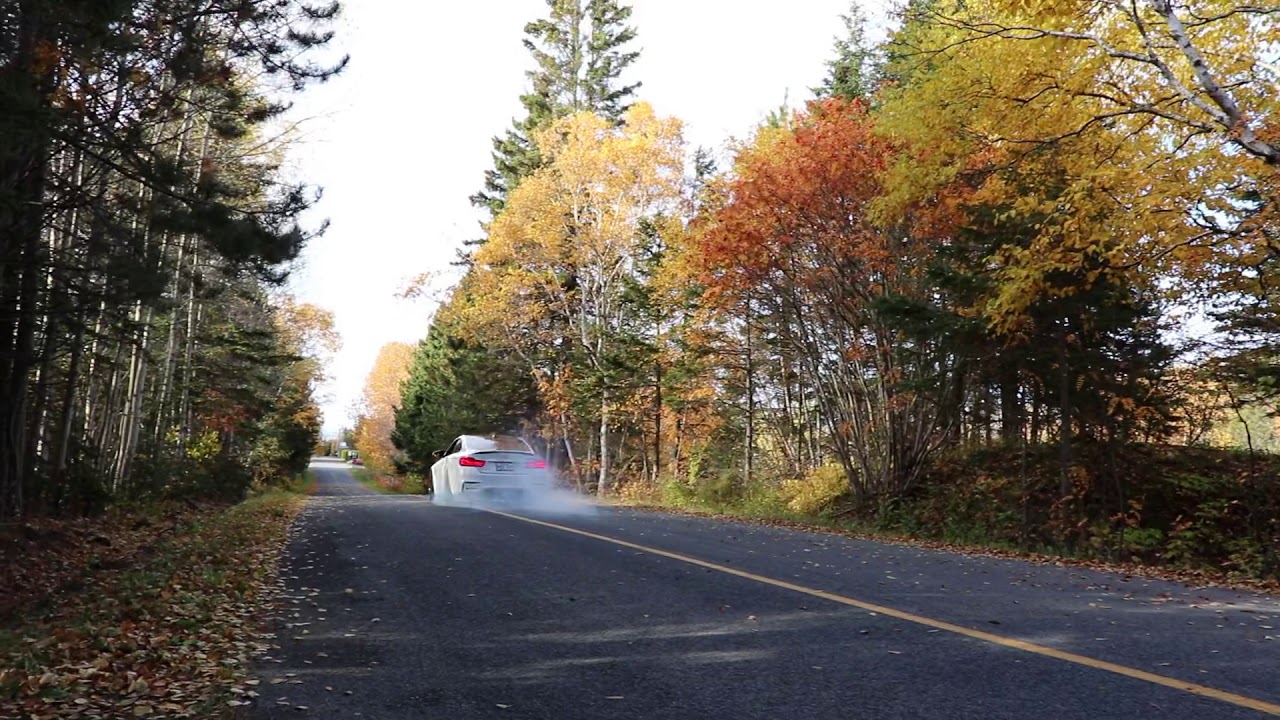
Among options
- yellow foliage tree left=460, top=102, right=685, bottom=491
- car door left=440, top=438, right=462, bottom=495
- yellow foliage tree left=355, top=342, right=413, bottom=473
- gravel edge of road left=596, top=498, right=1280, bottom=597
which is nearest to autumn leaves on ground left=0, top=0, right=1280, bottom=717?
gravel edge of road left=596, top=498, right=1280, bottom=597

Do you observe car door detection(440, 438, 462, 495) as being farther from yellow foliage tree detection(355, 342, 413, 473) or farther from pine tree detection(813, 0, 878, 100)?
yellow foliage tree detection(355, 342, 413, 473)

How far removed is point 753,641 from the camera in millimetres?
5203

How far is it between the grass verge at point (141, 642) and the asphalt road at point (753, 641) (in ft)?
1.01

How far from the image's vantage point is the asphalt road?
3969 mm

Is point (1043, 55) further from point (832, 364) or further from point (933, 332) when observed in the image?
point (832, 364)

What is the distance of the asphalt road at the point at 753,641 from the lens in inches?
156

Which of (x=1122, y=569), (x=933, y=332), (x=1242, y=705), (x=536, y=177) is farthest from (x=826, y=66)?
(x=1242, y=705)

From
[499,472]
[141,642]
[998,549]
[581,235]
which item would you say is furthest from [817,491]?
[141,642]

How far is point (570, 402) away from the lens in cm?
3062

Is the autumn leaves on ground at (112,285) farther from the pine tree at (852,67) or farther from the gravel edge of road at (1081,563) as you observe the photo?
the pine tree at (852,67)

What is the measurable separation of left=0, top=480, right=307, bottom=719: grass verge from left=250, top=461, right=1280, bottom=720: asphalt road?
308mm

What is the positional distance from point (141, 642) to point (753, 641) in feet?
12.3

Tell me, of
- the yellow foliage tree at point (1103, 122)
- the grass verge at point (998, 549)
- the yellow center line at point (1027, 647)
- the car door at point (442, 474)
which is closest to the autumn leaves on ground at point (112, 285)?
the yellow center line at point (1027, 647)

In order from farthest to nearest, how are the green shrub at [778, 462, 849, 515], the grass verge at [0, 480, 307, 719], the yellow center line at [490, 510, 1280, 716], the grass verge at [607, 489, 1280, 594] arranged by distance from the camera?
the green shrub at [778, 462, 849, 515] < the grass verge at [607, 489, 1280, 594] < the grass verge at [0, 480, 307, 719] < the yellow center line at [490, 510, 1280, 716]
